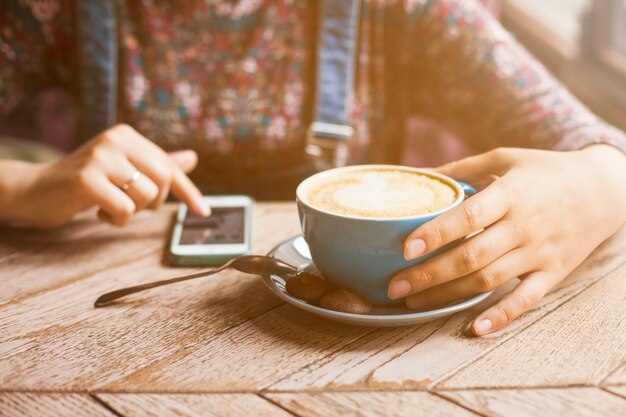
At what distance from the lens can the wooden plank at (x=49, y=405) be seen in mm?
476

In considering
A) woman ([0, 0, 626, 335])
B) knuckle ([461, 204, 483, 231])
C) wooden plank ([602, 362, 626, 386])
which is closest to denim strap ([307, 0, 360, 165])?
woman ([0, 0, 626, 335])

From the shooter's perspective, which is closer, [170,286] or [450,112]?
[170,286]

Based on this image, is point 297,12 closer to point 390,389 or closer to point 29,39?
point 29,39

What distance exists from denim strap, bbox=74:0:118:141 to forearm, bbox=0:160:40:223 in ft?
0.91

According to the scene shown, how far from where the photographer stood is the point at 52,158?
1146 mm

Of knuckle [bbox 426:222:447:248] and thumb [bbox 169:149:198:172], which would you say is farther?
thumb [bbox 169:149:198:172]

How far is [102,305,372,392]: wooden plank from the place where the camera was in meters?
0.50

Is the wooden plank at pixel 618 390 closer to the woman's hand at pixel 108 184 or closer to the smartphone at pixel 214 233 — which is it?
the smartphone at pixel 214 233

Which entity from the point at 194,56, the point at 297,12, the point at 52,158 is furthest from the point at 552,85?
the point at 52,158

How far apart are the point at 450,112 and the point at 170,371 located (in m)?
0.82

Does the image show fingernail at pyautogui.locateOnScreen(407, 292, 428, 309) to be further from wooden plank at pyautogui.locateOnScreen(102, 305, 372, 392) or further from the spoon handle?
the spoon handle

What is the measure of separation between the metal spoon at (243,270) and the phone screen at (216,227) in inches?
3.5

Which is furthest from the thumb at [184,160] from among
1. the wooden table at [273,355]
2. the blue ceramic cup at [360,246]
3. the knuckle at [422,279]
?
the knuckle at [422,279]

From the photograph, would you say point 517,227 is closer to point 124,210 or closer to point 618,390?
point 618,390
